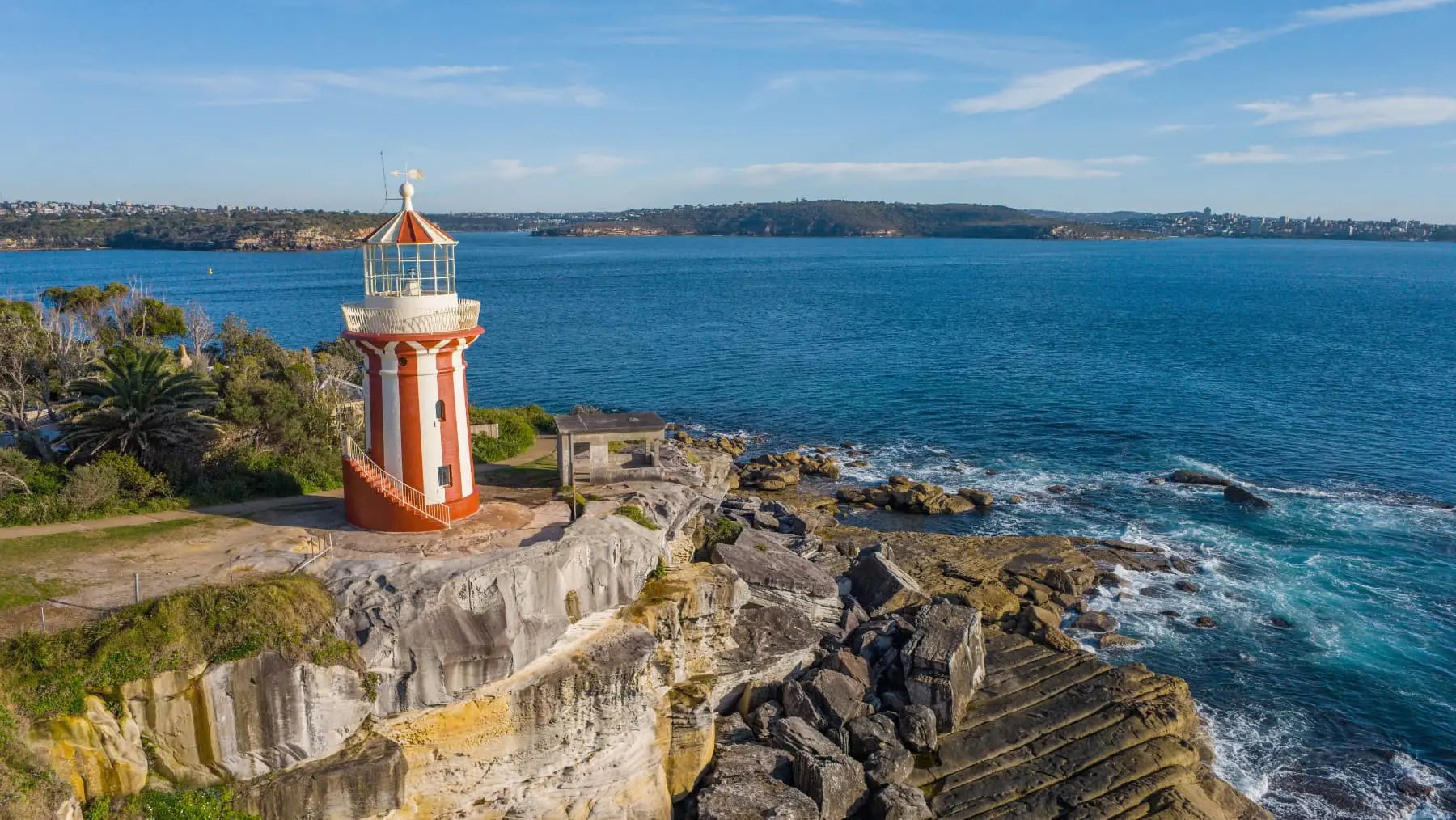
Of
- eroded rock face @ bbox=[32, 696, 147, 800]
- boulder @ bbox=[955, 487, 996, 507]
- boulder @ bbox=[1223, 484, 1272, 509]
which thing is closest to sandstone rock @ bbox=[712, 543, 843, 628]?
eroded rock face @ bbox=[32, 696, 147, 800]

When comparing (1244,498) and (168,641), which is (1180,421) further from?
(168,641)

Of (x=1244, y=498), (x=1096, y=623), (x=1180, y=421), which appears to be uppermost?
(x=1180, y=421)

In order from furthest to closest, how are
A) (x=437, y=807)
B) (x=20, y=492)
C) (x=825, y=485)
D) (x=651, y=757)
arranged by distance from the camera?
(x=825, y=485) → (x=20, y=492) → (x=651, y=757) → (x=437, y=807)

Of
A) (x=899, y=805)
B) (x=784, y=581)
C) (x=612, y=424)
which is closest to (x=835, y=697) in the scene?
(x=899, y=805)

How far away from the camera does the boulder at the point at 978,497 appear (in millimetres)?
38906

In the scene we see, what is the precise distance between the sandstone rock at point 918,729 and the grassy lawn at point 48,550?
1593 cm

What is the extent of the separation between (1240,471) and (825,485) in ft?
66.3

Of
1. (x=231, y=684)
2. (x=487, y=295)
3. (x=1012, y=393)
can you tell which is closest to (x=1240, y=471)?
(x=1012, y=393)

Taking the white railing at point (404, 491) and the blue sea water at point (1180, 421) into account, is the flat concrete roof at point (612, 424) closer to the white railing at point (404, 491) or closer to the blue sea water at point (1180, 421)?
the white railing at point (404, 491)

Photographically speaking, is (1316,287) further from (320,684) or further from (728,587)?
(320,684)

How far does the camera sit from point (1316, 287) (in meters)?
136

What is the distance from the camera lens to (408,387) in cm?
1888

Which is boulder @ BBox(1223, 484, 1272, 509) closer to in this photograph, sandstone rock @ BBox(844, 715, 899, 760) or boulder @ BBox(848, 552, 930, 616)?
boulder @ BBox(848, 552, 930, 616)

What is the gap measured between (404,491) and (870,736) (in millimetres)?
11449
